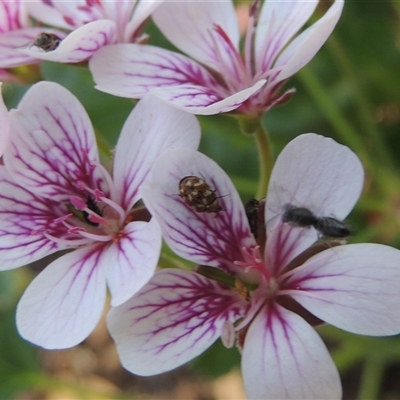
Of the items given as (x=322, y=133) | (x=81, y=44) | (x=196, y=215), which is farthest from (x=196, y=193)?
(x=322, y=133)

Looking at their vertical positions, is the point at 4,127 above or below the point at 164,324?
above

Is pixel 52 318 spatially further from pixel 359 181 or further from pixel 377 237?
pixel 377 237

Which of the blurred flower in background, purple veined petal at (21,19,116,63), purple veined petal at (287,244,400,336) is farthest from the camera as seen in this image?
the blurred flower in background

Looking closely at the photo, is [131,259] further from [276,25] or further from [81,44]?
[276,25]

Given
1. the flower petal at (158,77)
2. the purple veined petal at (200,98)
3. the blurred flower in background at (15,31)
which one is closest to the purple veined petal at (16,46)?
the blurred flower in background at (15,31)

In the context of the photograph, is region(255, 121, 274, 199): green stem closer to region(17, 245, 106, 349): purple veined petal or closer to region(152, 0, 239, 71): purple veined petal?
region(152, 0, 239, 71): purple veined petal

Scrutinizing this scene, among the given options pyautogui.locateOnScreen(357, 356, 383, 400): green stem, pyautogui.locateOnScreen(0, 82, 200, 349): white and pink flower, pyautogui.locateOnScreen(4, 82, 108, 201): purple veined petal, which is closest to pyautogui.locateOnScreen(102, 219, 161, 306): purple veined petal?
pyautogui.locateOnScreen(0, 82, 200, 349): white and pink flower

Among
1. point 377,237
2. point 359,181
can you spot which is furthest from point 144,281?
point 377,237
